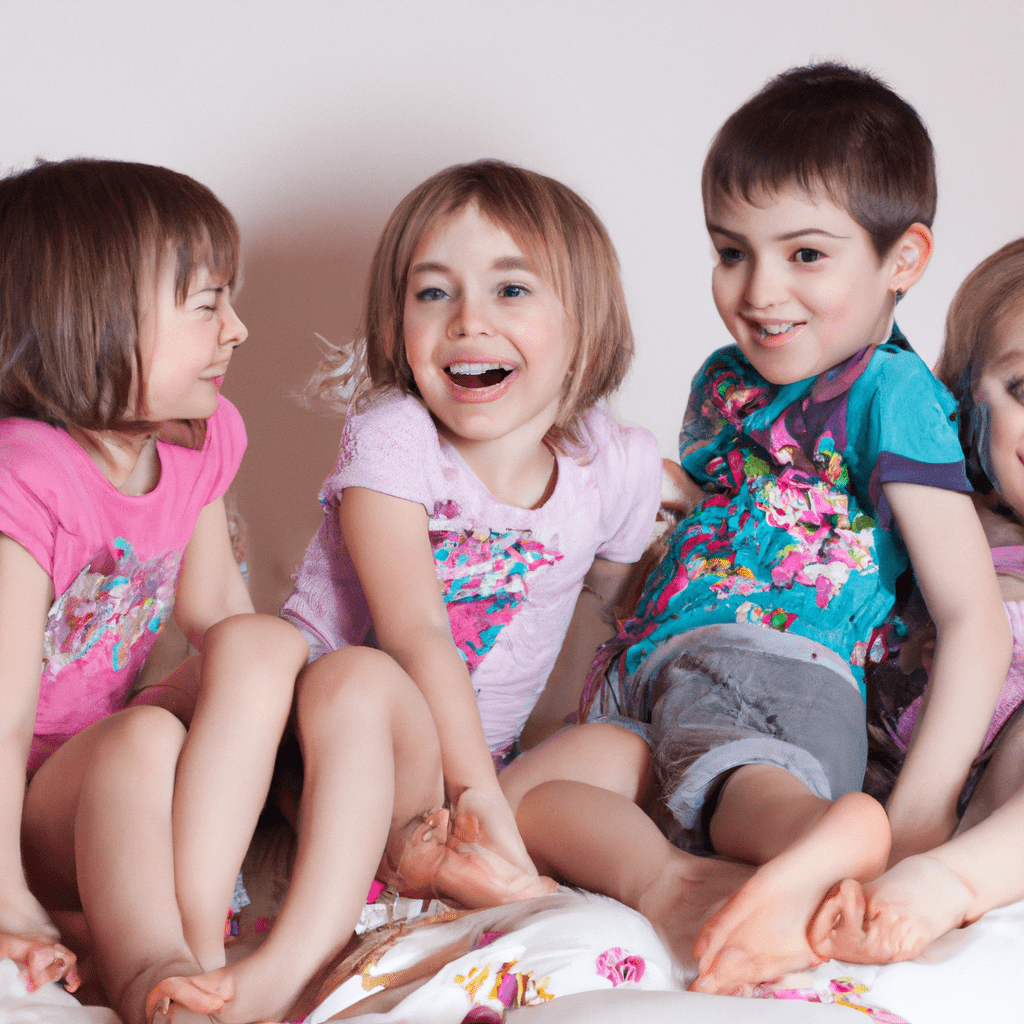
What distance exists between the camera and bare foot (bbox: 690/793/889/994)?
78cm

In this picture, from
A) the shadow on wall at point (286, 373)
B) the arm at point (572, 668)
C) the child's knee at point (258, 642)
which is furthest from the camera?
the shadow on wall at point (286, 373)

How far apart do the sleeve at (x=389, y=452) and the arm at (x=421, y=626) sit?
0.04 feet

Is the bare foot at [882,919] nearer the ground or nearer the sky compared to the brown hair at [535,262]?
nearer the ground

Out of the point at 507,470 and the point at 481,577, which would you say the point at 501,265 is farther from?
the point at 481,577

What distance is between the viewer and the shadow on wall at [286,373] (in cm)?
160

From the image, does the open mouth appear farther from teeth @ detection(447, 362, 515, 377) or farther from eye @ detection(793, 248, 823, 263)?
eye @ detection(793, 248, 823, 263)

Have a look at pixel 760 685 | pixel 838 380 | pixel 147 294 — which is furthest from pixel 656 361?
pixel 147 294

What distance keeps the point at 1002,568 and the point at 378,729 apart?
72 centimetres

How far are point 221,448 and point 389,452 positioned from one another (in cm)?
18

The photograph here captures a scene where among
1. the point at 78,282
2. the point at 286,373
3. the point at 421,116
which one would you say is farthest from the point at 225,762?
the point at 421,116

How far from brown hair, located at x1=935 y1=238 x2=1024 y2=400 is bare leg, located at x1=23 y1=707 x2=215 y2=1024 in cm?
89

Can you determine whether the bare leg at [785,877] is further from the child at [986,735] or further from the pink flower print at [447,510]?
the pink flower print at [447,510]

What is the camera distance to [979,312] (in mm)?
1212

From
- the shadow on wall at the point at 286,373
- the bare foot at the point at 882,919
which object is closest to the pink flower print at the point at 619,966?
the bare foot at the point at 882,919
